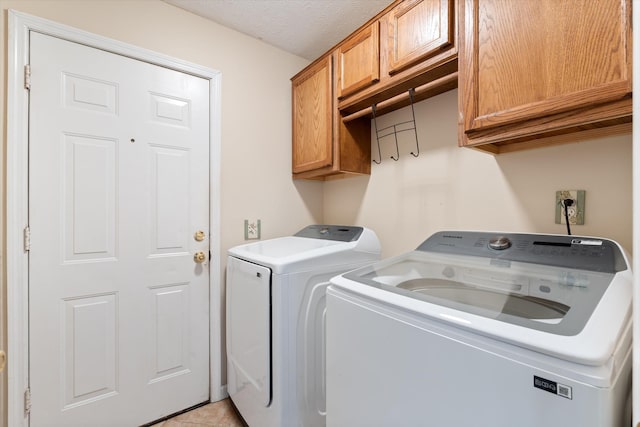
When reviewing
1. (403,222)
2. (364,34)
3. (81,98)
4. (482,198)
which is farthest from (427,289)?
(81,98)

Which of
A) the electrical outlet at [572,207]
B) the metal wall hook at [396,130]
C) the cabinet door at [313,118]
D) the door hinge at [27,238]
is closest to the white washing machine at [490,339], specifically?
the electrical outlet at [572,207]

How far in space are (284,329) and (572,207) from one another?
4.44 feet

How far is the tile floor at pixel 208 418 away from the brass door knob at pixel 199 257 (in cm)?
94

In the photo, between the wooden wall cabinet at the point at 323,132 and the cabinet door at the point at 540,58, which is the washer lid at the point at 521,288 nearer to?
the cabinet door at the point at 540,58

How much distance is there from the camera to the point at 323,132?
192 centimetres

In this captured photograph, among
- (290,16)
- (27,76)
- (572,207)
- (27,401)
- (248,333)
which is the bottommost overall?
(27,401)

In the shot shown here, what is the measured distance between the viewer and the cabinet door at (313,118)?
1.87m

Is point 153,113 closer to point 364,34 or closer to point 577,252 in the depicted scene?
point 364,34

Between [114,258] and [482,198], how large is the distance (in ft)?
6.60

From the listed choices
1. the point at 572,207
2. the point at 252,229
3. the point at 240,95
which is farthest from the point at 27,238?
the point at 572,207

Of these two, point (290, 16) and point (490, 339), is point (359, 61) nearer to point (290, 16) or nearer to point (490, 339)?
point (290, 16)

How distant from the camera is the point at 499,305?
2.75 feet

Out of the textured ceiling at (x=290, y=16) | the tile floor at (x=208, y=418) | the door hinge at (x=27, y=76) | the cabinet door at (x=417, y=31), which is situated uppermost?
the textured ceiling at (x=290, y=16)

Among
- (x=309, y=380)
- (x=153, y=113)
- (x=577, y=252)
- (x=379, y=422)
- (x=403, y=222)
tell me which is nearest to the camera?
(x=379, y=422)
